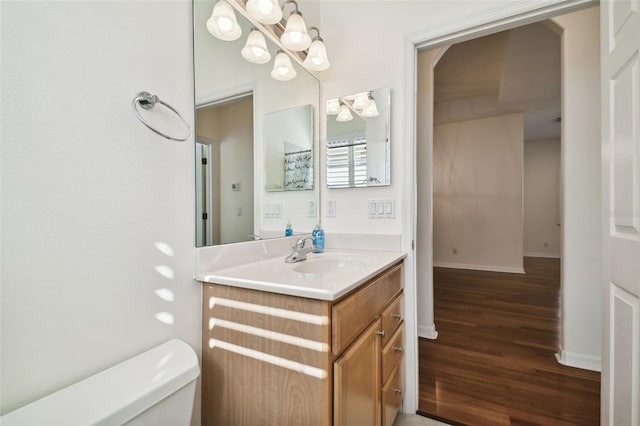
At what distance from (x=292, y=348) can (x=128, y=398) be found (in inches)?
16.7

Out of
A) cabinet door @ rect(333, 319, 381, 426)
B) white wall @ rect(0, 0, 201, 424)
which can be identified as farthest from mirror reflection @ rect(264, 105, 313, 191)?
cabinet door @ rect(333, 319, 381, 426)

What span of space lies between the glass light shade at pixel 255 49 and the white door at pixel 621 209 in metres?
1.41

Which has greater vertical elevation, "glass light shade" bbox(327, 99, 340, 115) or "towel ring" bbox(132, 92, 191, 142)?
"glass light shade" bbox(327, 99, 340, 115)

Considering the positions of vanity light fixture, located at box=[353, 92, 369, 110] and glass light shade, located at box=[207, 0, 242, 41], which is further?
vanity light fixture, located at box=[353, 92, 369, 110]

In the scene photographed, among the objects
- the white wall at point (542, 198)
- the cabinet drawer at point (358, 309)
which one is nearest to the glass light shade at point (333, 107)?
the cabinet drawer at point (358, 309)

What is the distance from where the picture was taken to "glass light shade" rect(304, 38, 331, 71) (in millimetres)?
1602

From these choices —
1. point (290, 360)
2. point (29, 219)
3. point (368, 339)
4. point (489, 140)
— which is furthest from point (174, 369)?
point (489, 140)

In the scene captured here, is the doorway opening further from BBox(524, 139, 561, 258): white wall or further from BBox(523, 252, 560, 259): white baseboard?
BBox(523, 252, 560, 259): white baseboard

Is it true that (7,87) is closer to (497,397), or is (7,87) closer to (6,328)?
(6,328)

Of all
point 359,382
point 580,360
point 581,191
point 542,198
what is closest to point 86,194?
point 359,382

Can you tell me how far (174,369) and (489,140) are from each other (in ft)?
18.4

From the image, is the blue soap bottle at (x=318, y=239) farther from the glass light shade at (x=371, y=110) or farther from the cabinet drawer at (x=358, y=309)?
the glass light shade at (x=371, y=110)

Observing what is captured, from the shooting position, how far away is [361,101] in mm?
1711

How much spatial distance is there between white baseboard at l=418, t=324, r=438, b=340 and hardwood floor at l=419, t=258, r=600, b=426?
5 cm
